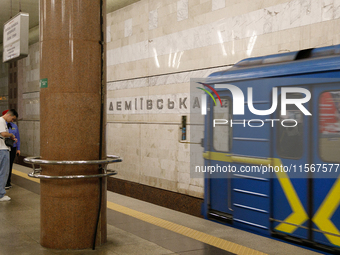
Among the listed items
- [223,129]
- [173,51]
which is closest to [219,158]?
[223,129]

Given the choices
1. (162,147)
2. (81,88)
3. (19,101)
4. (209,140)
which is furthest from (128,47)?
(19,101)

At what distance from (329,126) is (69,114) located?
3018mm

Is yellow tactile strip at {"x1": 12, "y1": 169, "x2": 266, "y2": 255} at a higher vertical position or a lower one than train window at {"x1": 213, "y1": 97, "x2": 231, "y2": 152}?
lower

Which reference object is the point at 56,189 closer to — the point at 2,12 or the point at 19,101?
the point at 2,12

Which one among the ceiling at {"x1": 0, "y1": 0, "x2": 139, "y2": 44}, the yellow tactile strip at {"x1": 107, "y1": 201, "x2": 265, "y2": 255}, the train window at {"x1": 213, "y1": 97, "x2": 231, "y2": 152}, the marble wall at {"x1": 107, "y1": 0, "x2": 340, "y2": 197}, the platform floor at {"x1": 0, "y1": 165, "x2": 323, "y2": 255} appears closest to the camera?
the platform floor at {"x1": 0, "y1": 165, "x2": 323, "y2": 255}

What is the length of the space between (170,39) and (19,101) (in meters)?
9.89

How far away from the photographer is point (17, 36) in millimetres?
A: 8188

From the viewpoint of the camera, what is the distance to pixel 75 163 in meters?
4.42

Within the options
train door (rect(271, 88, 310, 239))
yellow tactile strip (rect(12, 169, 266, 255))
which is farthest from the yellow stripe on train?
yellow tactile strip (rect(12, 169, 266, 255))

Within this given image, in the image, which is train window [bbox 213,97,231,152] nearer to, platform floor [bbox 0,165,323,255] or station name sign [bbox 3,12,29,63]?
platform floor [bbox 0,165,323,255]

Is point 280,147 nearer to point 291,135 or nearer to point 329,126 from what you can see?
point 291,135

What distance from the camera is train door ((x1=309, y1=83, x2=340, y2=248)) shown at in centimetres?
425

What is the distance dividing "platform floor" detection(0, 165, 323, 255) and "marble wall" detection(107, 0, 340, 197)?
146 centimetres

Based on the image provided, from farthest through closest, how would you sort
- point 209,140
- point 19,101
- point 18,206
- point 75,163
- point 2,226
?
1. point 19,101
2. point 18,206
3. point 209,140
4. point 2,226
5. point 75,163
